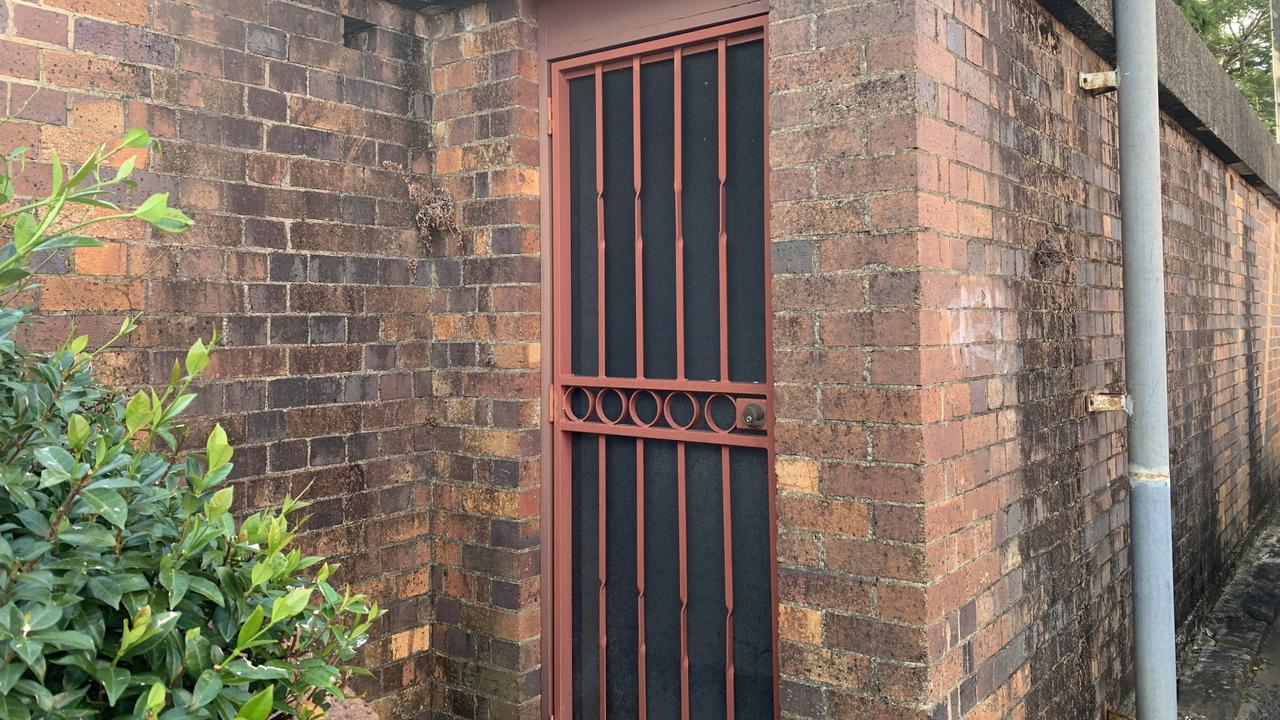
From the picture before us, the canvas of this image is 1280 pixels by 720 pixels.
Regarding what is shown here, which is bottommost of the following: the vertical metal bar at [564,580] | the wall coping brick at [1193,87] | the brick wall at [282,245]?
the vertical metal bar at [564,580]

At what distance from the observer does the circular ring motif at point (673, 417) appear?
3.78 metres

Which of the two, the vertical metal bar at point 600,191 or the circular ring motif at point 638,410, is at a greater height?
the vertical metal bar at point 600,191

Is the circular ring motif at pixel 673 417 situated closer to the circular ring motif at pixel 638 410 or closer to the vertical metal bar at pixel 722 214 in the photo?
the circular ring motif at pixel 638 410

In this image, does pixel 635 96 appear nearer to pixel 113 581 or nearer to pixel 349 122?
pixel 349 122

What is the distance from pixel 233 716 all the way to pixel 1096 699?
12.9ft

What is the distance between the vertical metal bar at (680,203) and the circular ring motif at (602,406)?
315mm

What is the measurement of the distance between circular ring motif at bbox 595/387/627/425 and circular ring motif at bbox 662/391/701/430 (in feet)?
0.65

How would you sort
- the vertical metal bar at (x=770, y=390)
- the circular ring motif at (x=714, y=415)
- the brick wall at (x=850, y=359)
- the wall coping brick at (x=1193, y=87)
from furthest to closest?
1. the wall coping brick at (x=1193, y=87)
2. the circular ring motif at (x=714, y=415)
3. the vertical metal bar at (x=770, y=390)
4. the brick wall at (x=850, y=359)

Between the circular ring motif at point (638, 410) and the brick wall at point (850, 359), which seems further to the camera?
the circular ring motif at point (638, 410)

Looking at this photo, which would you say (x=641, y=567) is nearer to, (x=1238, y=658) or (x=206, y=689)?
(x=206, y=689)

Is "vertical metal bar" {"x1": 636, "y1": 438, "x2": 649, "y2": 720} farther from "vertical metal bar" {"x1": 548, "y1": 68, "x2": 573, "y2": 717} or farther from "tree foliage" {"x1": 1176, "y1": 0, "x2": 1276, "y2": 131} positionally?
"tree foliage" {"x1": 1176, "y1": 0, "x2": 1276, "y2": 131}

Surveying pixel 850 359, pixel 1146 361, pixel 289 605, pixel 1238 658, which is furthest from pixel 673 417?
pixel 1238 658

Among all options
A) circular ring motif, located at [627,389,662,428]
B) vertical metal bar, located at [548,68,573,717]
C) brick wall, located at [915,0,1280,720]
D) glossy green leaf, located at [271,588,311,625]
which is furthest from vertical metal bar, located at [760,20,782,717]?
glossy green leaf, located at [271,588,311,625]

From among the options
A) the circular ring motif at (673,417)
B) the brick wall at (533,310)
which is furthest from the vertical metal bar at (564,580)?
the circular ring motif at (673,417)
